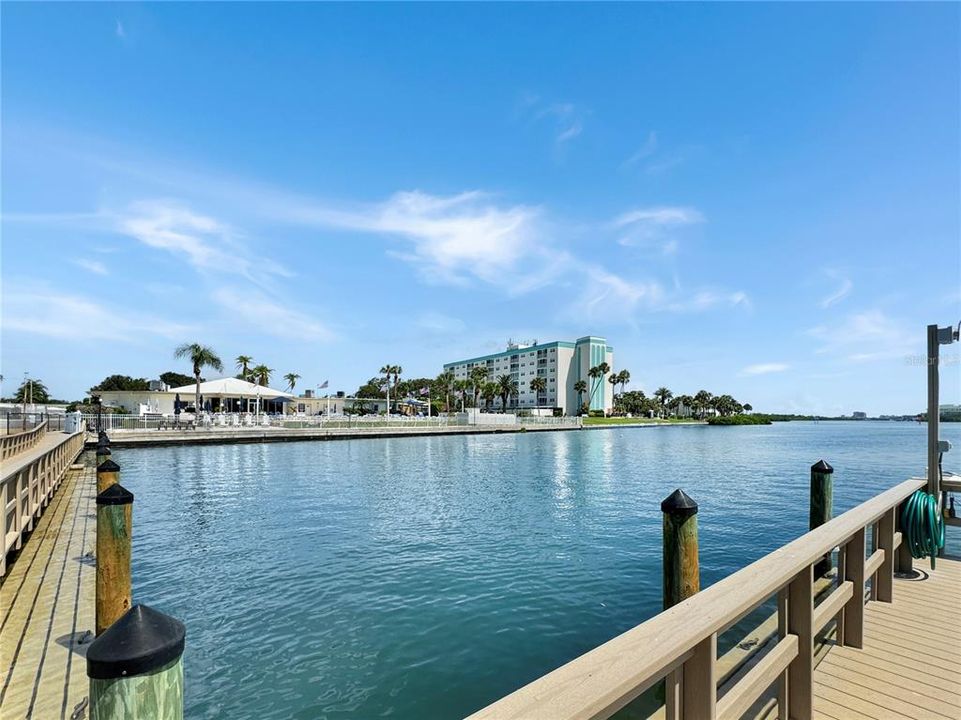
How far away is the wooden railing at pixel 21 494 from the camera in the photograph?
275 inches

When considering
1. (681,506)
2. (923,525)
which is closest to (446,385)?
(923,525)

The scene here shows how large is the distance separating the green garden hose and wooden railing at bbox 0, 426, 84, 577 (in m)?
10.5

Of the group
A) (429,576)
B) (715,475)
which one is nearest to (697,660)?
(429,576)

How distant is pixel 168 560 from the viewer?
10.2m

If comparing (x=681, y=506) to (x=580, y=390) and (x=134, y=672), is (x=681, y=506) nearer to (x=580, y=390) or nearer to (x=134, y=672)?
(x=134, y=672)

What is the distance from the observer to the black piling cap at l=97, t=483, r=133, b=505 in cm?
575

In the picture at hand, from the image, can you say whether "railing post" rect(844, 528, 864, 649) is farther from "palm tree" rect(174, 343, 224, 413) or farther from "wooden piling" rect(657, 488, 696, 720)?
"palm tree" rect(174, 343, 224, 413)

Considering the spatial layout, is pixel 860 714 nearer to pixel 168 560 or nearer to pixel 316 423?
pixel 168 560

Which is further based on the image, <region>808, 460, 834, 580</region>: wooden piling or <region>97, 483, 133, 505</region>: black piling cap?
<region>808, 460, 834, 580</region>: wooden piling

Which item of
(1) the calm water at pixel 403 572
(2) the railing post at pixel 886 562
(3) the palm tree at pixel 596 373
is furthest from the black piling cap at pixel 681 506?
(3) the palm tree at pixel 596 373

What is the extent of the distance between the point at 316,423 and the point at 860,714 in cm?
4749

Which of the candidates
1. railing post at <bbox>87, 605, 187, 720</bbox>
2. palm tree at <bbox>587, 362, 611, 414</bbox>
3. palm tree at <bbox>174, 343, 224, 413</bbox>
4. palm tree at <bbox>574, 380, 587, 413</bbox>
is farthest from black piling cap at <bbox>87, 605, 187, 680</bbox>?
palm tree at <bbox>587, 362, 611, 414</bbox>

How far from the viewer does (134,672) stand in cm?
137

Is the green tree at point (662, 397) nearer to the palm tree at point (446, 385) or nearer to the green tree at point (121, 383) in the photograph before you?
the palm tree at point (446, 385)
